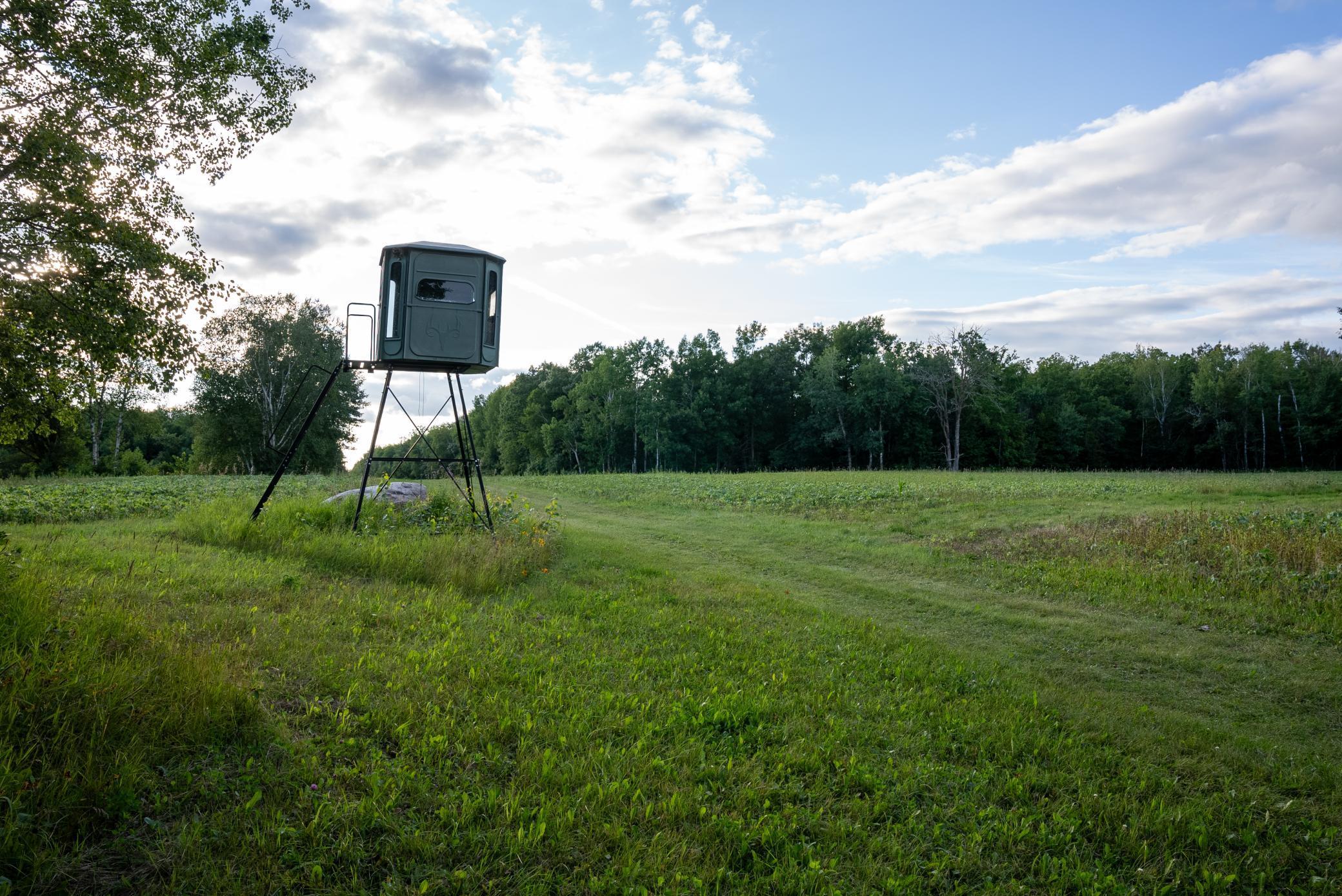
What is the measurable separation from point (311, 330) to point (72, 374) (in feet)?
141

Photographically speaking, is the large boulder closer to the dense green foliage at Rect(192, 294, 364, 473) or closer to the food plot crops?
the food plot crops

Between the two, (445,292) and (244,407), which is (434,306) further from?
(244,407)

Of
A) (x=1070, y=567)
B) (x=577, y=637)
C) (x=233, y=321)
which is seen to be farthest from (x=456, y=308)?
(x=233, y=321)

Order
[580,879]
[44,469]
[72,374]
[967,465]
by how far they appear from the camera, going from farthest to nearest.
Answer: [967,465]
[44,469]
[72,374]
[580,879]

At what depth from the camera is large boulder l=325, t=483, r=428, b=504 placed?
13.5 meters

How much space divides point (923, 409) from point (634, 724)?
198 feet

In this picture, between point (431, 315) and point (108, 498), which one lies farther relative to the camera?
point (108, 498)

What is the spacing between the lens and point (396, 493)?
14672mm

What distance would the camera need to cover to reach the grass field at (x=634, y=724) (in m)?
3.58

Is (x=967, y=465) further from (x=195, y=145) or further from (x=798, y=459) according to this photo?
(x=195, y=145)

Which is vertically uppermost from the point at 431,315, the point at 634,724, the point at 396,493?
the point at 431,315

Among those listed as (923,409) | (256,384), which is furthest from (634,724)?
(923,409)

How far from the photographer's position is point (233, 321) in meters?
46.2

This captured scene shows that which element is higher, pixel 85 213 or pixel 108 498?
pixel 85 213
